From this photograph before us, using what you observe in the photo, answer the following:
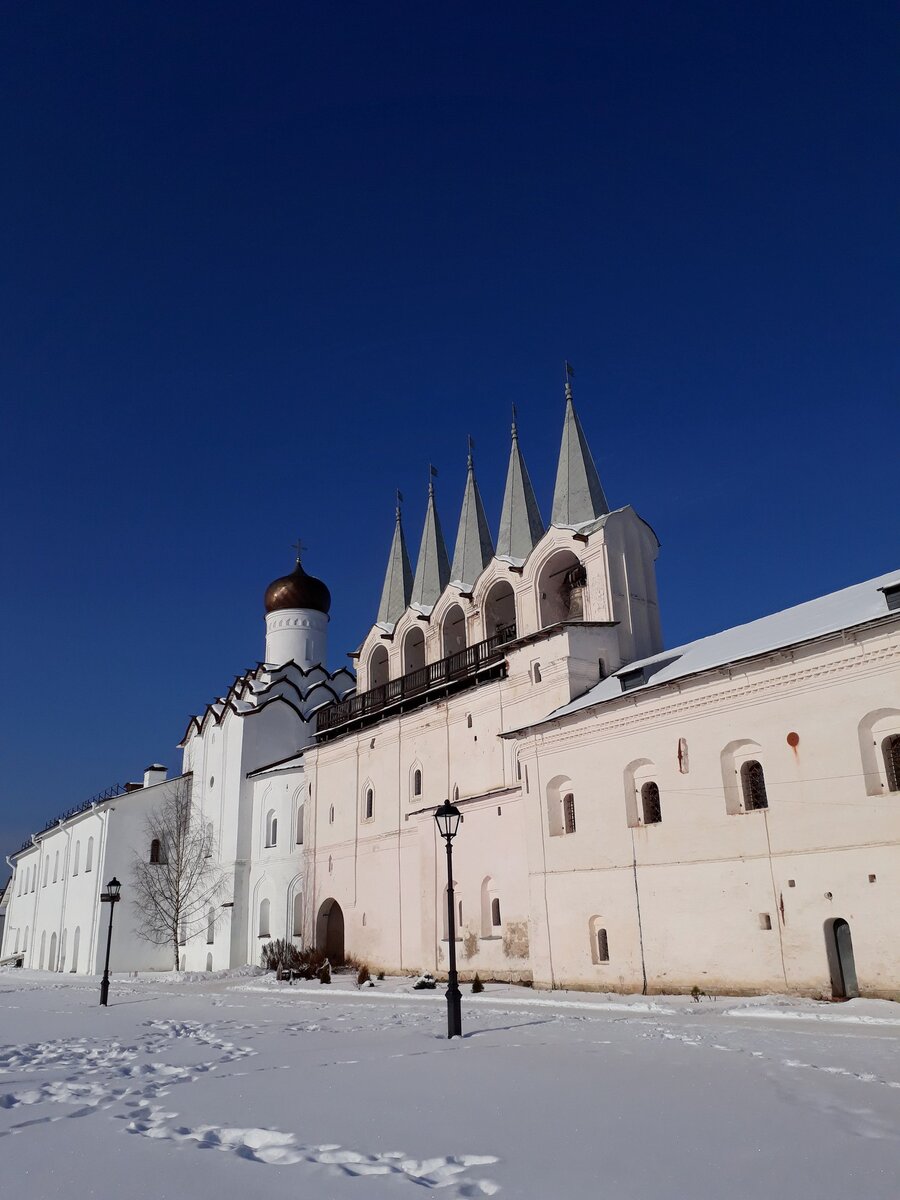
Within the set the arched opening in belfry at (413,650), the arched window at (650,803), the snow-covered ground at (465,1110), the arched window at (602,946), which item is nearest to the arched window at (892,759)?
the snow-covered ground at (465,1110)

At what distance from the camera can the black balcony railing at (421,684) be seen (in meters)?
24.8

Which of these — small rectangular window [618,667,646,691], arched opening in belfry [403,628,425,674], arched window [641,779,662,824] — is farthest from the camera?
arched opening in belfry [403,628,425,674]

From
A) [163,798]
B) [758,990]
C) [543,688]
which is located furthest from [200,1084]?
[163,798]

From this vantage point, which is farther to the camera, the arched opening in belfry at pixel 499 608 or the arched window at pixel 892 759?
the arched opening in belfry at pixel 499 608

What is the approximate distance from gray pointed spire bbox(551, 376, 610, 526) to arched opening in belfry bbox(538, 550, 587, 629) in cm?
113

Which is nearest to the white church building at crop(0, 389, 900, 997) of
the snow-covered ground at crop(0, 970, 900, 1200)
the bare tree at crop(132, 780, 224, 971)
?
the bare tree at crop(132, 780, 224, 971)

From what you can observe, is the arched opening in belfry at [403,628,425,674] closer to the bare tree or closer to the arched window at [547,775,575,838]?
the bare tree

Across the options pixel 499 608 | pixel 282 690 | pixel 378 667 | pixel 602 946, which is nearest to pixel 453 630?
pixel 499 608

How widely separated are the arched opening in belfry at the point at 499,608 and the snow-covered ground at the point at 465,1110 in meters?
16.6

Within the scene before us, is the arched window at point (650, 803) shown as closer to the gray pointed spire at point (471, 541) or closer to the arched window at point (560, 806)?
the arched window at point (560, 806)

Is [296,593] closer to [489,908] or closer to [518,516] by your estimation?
[518,516]

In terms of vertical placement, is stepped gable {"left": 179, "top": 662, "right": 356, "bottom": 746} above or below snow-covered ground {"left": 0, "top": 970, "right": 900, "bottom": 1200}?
above

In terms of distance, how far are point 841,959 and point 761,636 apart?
586 cm

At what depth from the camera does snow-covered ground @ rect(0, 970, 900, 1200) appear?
4273mm
